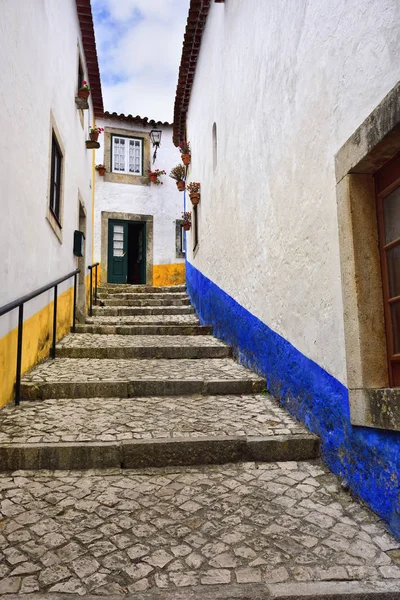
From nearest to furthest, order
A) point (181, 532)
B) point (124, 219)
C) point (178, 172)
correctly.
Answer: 1. point (181, 532)
2. point (178, 172)
3. point (124, 219)

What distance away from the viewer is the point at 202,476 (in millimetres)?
2912

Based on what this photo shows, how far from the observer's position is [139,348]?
558 cm

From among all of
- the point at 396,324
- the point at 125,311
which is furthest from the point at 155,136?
the point at 396,324

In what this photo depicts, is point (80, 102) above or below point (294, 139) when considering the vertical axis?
above

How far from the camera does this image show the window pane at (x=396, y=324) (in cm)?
248

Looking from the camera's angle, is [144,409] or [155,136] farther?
[155,136]

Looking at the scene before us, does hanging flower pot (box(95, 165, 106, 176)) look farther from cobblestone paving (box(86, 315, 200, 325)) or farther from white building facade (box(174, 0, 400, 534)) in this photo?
white building facade (box(174, 0, 400, 534))

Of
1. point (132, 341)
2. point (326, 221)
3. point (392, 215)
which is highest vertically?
point (326, 221)

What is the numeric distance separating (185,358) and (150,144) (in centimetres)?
981

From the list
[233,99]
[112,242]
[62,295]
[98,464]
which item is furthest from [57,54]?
[112,242]

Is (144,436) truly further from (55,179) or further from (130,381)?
(55,179)

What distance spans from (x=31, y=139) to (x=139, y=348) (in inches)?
106

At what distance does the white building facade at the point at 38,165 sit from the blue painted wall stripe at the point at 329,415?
240cm

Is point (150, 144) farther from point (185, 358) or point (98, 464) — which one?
point (98, 464)
